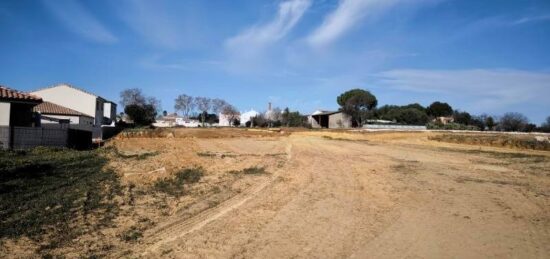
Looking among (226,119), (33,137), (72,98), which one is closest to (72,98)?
(72,98)

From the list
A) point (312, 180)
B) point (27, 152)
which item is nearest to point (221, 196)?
point (312, 180)

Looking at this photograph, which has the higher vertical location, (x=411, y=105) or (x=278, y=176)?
(x=411, y=105)

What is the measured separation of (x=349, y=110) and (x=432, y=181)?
260 feet

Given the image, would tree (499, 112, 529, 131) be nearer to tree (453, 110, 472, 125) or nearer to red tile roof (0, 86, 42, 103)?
tree (453, 110, 472, 125)

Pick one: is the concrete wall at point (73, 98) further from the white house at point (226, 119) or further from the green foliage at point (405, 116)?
the white house at point (226, 119)

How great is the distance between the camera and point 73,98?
59844 mm

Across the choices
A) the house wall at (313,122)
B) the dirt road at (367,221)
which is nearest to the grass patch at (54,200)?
the dirt road at (367,221)

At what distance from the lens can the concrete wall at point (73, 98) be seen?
5847 cm

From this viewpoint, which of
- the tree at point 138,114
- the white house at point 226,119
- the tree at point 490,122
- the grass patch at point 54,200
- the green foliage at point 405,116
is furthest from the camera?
the white house at point 226,119

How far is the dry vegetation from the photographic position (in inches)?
271

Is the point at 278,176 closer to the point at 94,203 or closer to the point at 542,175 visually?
the point at 94,203

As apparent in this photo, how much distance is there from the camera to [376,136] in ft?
157

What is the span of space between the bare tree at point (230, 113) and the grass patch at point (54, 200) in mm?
118700

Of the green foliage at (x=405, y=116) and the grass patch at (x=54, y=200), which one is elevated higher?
the green foliage at (x=405, y=116)
